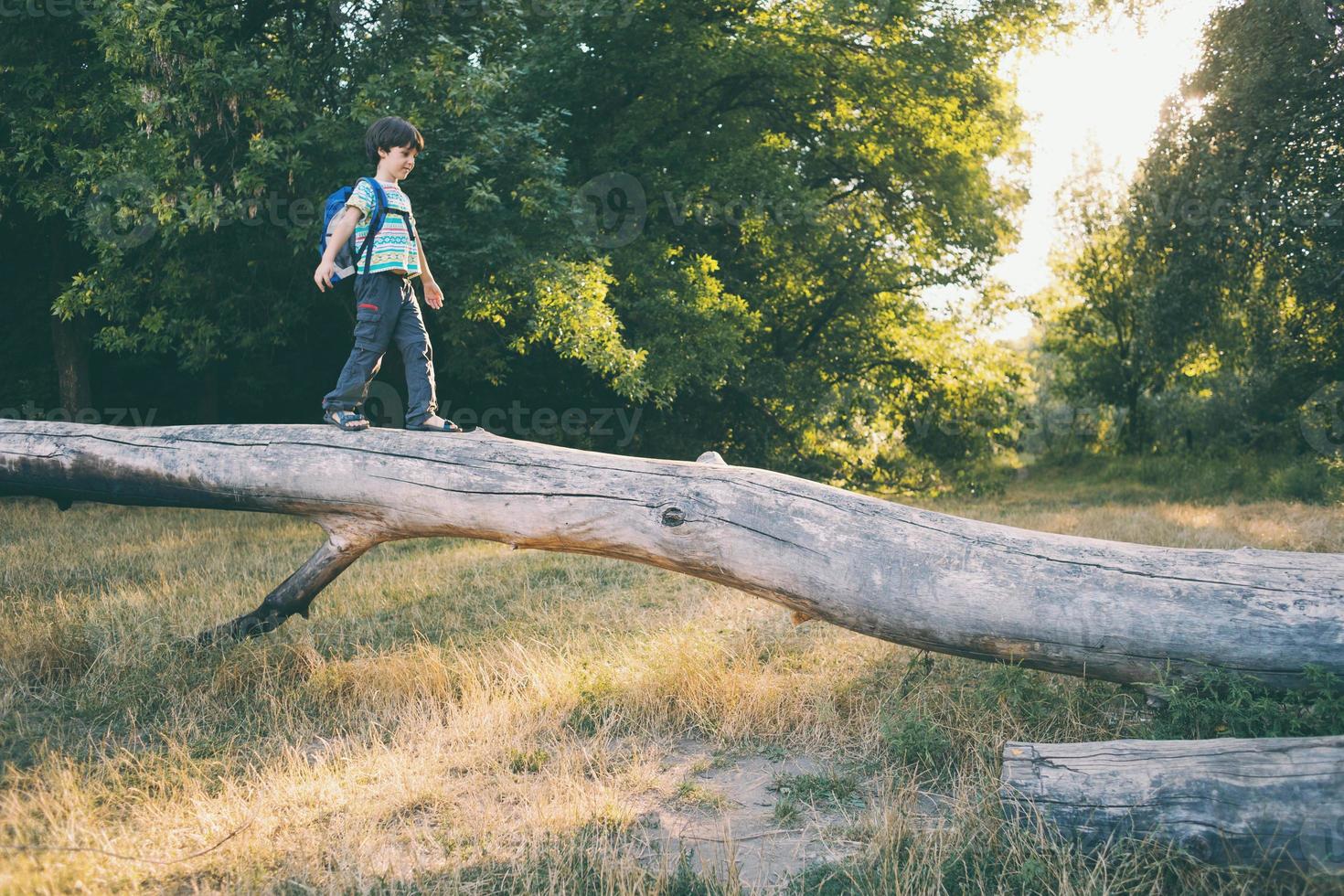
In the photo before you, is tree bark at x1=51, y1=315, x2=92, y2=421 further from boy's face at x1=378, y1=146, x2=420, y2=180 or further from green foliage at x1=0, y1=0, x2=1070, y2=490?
boy's face at x1=378, y1=146, x2=420, y2=180

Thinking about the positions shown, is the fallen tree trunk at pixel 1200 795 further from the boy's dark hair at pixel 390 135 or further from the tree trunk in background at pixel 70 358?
the tree trunk in background at pixel 70 358

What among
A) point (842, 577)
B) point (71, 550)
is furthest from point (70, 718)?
point (71, 550)

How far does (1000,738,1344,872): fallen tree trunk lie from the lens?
2930mm

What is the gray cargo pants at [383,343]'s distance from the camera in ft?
18.1

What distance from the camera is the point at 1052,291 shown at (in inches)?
1077

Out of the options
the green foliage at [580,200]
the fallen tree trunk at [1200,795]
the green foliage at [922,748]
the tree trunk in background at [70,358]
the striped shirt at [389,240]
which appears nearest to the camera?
the fallen tree trunk at [1200,795]

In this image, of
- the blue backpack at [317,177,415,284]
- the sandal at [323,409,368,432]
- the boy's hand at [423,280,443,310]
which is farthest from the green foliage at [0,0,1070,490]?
the sandal at [323,409,368,432]

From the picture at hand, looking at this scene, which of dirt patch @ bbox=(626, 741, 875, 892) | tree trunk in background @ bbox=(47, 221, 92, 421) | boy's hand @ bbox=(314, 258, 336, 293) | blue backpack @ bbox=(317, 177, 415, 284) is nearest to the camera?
dirt patch @ bbox=(626, 741, 875, 892)

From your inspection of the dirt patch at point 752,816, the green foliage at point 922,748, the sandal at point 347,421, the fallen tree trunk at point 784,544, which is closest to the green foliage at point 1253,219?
the fallen tree trunk at point 784,544

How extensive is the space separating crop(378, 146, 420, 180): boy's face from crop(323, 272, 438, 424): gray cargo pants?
24.2 inches

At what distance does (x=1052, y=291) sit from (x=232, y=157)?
933 inches

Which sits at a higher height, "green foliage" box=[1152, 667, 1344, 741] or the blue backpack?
the blue backpack

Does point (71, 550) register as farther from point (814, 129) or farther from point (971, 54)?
point (971, 54)

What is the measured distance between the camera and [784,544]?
4.29m
